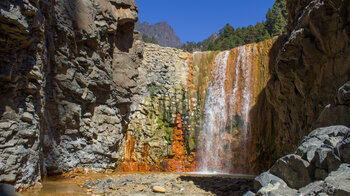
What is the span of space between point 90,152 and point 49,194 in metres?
5.37

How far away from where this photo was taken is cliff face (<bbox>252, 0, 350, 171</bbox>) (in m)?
6.11

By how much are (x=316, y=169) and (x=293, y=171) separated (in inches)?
14.3

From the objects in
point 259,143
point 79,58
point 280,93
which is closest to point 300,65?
point 280,93

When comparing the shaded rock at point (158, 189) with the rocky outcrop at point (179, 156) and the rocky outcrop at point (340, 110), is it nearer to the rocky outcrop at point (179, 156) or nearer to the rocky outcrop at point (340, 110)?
the rocky outcrop at point (340, 110)

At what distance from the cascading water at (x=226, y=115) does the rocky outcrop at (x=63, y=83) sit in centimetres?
460

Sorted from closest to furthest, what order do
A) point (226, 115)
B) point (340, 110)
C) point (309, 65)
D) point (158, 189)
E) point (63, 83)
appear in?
point (340, 110)
point (158, 189)
point (309, 65)
point (63, 83)
point (226, 115)

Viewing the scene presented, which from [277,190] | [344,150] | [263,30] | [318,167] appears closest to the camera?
[344,150]

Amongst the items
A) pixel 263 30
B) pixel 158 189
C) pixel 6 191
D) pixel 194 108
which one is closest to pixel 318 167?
pixel 158 189

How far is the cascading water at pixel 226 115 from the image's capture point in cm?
1405

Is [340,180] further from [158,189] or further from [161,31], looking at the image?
[161,31]

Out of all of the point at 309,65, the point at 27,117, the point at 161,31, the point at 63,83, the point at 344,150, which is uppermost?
the point at 161,31

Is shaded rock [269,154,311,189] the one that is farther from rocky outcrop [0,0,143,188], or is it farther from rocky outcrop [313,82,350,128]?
rocky outcrop [0,0,143,188]

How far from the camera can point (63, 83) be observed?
9.98m

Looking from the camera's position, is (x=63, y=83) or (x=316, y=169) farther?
(x=63, y=83)
